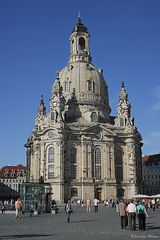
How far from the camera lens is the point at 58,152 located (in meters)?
82.1

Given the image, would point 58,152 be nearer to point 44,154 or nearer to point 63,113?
point 44,154

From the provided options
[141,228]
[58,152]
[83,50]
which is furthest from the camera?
[83,50]

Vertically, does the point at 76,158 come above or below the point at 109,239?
above

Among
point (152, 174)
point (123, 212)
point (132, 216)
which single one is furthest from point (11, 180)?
point (132, 216)

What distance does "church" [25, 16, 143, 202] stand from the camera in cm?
8256

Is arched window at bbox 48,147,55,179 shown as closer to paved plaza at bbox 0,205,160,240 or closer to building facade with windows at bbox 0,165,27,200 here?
building facade with windows at bbox 0,165,27,200

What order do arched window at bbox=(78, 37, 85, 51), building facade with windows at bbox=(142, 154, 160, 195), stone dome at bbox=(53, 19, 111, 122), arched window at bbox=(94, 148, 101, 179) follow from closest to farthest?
arched window at bbox=(94, 148, 101, 179) → stone dome at bbox=(53, 19, 111, 122) → arched window at bbox=(78, 37, 85, 51) → building facade with windows at bbox=(142, 154, 160, 195)

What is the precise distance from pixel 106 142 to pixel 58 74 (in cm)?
2184

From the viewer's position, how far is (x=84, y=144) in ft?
278

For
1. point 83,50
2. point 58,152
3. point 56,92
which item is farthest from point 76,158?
point 83,50

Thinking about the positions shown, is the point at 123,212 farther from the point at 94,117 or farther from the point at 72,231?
the point at 94,117

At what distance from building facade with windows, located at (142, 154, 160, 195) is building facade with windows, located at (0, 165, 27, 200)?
4010 centimetres

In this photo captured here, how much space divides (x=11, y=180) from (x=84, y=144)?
2014 inches

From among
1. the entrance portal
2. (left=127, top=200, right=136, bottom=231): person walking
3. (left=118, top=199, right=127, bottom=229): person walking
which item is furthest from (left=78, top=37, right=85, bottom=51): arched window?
(left=127, top=200, right=136, bottom=231): person walking
